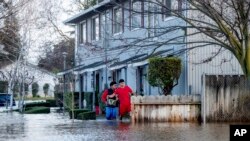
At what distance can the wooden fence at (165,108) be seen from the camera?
23344mm

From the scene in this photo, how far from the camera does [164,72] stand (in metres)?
26.2

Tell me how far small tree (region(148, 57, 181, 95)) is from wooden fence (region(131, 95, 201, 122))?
2703mm

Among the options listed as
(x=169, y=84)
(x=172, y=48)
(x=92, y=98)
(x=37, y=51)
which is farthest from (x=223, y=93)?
(x=37, y=51)

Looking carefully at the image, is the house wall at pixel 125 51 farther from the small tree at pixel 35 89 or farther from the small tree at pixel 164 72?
the small tree at pixel 35 89

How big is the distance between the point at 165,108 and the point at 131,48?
10.4 feet

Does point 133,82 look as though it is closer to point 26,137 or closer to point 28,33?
point 28,33

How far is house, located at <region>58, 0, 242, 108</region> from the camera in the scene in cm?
2083

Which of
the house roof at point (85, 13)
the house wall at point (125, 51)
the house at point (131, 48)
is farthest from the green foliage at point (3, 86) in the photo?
the house wall at point (125, 51)

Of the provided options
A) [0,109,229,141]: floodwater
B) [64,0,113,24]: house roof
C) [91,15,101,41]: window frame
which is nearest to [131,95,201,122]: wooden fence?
[0,109,229,141]: floodwater

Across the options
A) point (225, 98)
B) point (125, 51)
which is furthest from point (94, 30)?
point (225, 98)

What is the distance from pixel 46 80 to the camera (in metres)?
74.8

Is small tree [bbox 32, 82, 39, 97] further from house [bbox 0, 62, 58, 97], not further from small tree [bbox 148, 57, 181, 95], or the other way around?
small tree [bbox 148, 57, 181, 95]

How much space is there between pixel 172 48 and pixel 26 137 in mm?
12429

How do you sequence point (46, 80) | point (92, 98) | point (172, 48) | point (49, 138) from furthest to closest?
1. point (46, 80)
2. point (92, 98)
3. point (172, 48)
4. point (49, 138)
